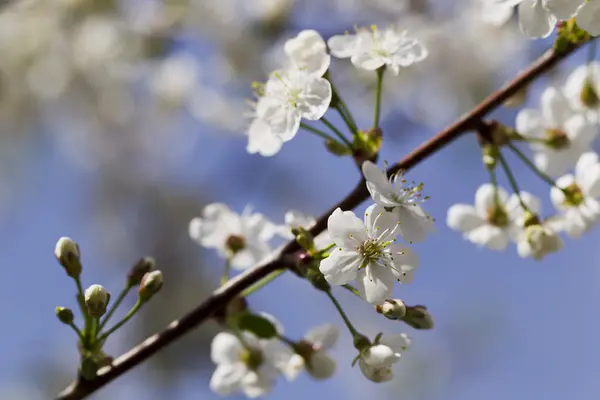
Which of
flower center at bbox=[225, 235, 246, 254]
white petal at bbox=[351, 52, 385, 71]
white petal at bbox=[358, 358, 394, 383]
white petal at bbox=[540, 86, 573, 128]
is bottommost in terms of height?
white petal at bbox=[358, 358, 394, 383]

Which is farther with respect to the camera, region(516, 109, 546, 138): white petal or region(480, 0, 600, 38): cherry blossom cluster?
region(516, 109, 546, 138): white petal

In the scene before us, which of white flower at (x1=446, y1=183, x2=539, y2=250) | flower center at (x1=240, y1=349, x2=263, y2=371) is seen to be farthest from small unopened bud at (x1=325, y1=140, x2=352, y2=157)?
flower center at (x1=240, y1=349, x2=263, y2=371)

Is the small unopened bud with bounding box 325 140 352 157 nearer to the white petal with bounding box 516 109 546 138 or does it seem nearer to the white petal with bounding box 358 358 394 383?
the white petal with bounding box 358 358 394 383

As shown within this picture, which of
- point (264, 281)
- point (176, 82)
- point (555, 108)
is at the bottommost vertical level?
point (264, 281)

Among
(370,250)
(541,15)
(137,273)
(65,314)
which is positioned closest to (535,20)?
(541,15)

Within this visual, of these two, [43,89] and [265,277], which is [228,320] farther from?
[43,89]

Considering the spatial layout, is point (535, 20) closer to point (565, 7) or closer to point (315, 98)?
point (565, 7)
